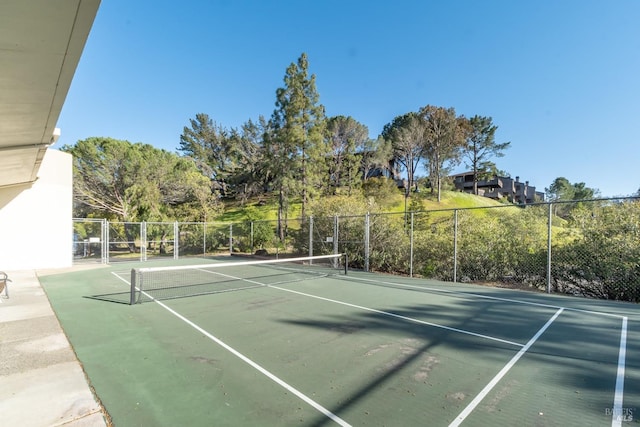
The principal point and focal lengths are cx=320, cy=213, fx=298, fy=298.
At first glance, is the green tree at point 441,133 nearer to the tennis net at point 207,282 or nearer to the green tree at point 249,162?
the green tree at point 249,162

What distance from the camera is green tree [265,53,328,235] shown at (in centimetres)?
2075

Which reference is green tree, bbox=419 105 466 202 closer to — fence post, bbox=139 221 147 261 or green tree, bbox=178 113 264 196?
green tree, bbox=178 113 264 196

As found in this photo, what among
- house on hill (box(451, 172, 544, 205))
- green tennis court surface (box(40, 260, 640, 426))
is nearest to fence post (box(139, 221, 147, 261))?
green tennis court surface (box(40, 260, 640, 426))

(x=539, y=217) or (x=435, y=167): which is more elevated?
(x=435, y=167)

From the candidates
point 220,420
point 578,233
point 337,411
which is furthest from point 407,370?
point 578,233

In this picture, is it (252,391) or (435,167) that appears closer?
(252,391)

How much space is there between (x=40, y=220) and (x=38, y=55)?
14063 mm

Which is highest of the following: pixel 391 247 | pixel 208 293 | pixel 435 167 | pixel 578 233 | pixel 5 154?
pixel 435 167

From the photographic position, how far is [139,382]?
10.9 ft

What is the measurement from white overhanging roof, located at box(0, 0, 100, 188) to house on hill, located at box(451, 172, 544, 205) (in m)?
55.5

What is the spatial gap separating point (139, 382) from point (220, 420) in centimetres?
134

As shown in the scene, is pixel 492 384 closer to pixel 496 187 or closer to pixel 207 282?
pixel 207 282

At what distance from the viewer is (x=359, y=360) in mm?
3846

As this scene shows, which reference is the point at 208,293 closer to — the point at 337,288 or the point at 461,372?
the point at 337,288
